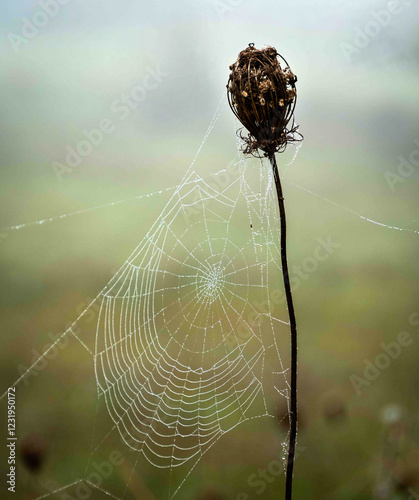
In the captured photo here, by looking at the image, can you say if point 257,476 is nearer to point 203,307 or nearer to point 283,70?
point 203,307

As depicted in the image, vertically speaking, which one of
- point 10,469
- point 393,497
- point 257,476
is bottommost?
point 393,497

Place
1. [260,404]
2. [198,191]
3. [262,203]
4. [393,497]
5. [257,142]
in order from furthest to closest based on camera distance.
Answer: [260,404], [393,497], [198,191], [262,203], [257,142]

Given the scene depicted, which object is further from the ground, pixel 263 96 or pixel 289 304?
pixel 263 96

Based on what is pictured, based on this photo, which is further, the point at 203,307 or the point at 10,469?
the point at 203,307

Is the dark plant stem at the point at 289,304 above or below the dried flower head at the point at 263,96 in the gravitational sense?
below

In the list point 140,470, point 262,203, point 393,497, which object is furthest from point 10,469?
point 393,497

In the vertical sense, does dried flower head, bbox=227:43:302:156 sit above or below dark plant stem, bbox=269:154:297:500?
above

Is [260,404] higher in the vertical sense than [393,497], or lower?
higher

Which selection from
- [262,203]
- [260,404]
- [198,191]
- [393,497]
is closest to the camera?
[262,203]
